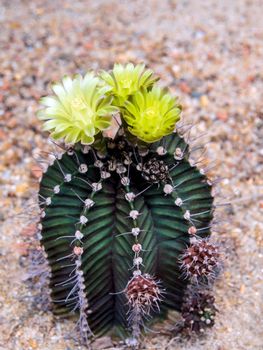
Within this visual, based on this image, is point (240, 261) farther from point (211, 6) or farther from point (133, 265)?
point (211, 6)

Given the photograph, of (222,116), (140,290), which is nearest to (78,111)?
(140,290)

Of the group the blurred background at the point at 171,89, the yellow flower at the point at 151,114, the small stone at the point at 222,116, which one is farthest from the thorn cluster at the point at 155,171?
the small stone at the point at 222,116

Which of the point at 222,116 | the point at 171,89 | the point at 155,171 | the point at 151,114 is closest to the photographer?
the point at 151,114

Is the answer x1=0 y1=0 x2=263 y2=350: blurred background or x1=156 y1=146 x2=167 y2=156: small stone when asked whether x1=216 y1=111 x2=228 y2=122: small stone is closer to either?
x1=0 y1=0 x2=263 y2=350: blurred background

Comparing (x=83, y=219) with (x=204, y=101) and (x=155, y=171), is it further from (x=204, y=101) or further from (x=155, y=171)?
(x=204, y=101)

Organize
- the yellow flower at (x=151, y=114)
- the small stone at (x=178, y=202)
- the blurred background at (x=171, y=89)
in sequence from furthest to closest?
the blurred background at (x=171, y=89) → the small stone at (x=178, y=202) → the yellow flower at (x=151, y=114)

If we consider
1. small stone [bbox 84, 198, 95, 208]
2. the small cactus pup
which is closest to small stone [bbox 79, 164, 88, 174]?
the small cactus pup

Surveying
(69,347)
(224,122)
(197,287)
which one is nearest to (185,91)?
(224,122)

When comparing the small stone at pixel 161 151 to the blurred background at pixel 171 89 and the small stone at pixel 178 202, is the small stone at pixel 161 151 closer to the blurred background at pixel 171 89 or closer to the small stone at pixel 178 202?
the small stone at pixel 178 202
